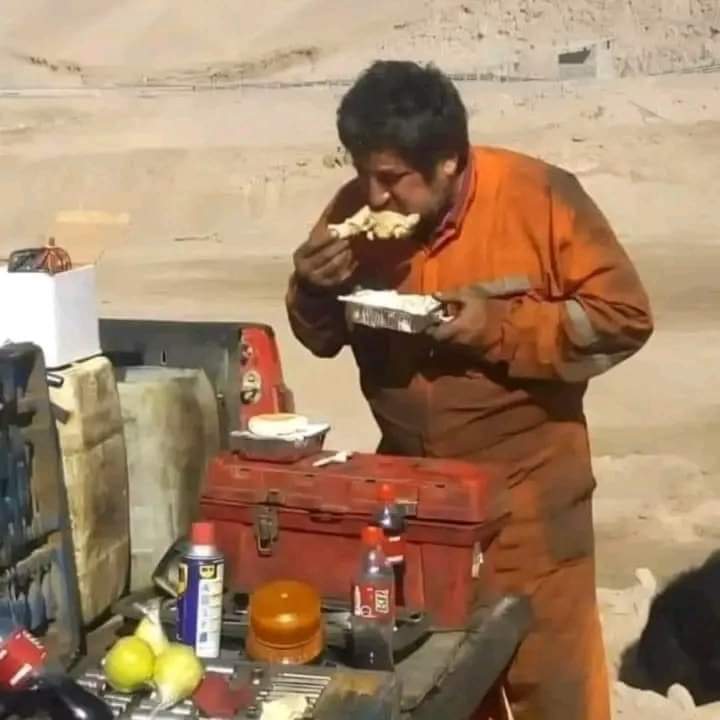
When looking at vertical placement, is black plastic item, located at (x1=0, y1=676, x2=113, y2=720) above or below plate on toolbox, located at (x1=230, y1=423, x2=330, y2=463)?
below

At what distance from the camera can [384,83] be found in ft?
8.20

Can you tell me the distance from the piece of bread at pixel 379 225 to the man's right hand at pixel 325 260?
0.05 feet

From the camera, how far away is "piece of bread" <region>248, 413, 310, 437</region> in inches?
98.2

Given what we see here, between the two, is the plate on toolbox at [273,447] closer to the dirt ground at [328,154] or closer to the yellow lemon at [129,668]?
the yellow lemon at [129,668]

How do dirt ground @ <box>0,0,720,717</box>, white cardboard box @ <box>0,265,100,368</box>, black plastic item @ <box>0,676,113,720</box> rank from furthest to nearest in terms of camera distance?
dirt ground @ <box>0,0,720,717</box> < white cardboard box @ <box>0,265,100,368</box> < black plastic item @ <box>0,676,113,720</box>

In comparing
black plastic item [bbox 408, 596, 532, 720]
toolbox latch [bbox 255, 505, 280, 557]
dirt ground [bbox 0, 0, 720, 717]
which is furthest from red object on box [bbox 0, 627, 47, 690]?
dirt ground [bbox 0, 0, 720, 717]

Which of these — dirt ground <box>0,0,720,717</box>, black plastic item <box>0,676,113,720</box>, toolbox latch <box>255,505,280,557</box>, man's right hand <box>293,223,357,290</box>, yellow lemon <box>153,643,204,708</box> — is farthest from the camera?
dirt ground <box>0,0,720,717</box>

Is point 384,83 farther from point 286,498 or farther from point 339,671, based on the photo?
point 339,671

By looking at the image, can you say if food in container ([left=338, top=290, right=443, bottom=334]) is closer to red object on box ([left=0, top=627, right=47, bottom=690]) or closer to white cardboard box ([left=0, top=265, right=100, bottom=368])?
white cardboard box ([left=0, top=265, right=100, bottom=368])

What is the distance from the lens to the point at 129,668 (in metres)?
1.99

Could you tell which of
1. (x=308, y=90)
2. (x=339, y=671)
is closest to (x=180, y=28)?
(x=308, y=90)

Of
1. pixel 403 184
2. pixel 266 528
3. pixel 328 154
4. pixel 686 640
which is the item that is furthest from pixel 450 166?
pixel 328 154

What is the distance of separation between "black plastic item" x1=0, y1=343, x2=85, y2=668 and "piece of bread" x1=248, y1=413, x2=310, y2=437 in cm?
41

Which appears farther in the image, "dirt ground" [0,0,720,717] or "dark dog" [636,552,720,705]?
"dirt ground" [0,0,720,717]
